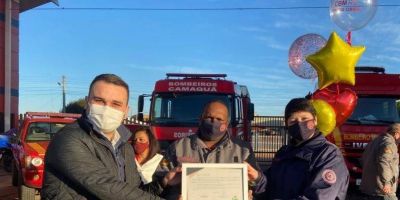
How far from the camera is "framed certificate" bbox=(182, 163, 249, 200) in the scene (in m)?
3.05

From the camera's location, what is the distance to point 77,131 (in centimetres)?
259

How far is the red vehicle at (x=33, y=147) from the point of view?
9.13m

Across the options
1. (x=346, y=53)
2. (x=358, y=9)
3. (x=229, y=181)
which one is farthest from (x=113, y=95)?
(x=358, y=9)

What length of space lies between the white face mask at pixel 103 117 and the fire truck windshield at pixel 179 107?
834 cm

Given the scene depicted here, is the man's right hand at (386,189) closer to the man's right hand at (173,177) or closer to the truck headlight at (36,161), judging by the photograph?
the man's right hand at (173,177)

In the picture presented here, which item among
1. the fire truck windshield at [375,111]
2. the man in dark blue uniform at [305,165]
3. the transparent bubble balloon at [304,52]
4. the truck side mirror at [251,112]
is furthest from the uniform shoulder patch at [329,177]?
the truck side mirror at [251,112]

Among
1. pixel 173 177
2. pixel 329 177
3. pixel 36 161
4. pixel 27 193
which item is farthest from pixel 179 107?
pixel 329 177

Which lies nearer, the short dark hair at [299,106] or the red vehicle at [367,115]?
the short dark hair at [299,106]

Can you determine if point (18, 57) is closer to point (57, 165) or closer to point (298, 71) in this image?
point (298, 71)

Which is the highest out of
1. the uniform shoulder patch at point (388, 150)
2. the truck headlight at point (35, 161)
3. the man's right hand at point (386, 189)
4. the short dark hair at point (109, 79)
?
the short dark hair at point (109, 79)

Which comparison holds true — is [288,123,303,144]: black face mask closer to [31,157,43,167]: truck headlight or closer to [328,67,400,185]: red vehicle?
[31,157,43,167]: truck headlight

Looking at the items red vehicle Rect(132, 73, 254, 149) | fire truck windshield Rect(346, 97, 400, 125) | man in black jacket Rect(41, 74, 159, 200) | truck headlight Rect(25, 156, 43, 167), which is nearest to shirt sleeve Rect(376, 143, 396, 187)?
fire truck windshield Rect(346, 97, 400, 125)

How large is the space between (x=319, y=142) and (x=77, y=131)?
1.51 meters

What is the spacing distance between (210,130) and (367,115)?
787 cm
